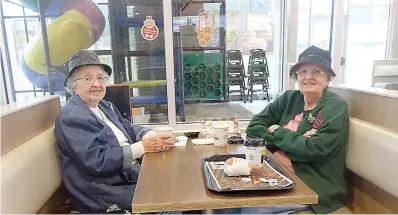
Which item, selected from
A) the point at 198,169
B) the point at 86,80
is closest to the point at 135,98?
the point at 86,80

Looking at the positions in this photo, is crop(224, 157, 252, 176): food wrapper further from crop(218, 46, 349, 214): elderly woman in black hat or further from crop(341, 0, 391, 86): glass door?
crop(341, 0, 391, 86): glass door

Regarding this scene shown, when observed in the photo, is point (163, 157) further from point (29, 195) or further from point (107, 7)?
point (107, 7)

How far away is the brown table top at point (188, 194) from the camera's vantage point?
107cm

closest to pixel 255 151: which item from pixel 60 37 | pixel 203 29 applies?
pixel 60 37

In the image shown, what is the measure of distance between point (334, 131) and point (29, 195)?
155 centimetres

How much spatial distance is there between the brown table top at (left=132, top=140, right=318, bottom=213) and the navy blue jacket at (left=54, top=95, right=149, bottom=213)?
11.0 inches

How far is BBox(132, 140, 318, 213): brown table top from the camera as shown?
1066mm

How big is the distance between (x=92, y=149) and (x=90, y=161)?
0.20 ft

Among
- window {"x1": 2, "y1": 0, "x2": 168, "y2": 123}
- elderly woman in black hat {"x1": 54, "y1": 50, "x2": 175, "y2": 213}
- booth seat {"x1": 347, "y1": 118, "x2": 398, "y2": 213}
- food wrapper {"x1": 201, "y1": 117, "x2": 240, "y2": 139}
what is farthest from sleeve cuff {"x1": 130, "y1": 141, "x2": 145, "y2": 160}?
window {"x1": 2, "y1": 0, "x2": 168, "y2": 123}

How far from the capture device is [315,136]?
160 centimetres

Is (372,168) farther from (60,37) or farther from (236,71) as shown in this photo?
(236,71)

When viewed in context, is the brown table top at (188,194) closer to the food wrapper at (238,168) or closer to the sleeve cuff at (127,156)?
the food wrapper at (238,168)

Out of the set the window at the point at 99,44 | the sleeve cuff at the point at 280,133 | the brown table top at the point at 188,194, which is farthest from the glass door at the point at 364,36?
the brown table top at the point at 188,194

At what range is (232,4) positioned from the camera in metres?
6.07
